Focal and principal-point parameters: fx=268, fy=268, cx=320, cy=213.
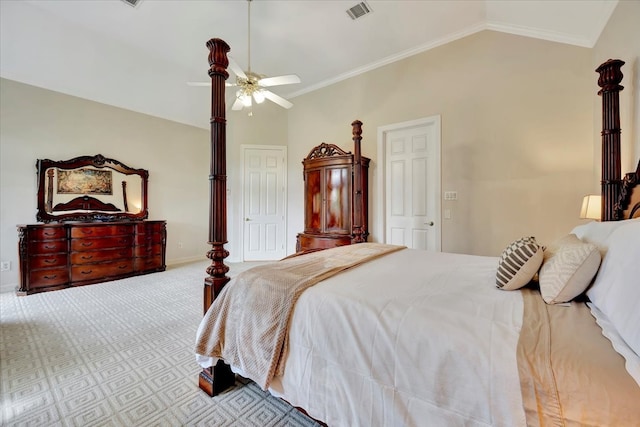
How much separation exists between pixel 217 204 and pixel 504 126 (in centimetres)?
338

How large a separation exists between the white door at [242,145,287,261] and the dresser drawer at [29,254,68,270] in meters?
2.63

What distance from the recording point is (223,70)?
1.63 meters

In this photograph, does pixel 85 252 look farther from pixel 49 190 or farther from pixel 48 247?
pixel 49 190

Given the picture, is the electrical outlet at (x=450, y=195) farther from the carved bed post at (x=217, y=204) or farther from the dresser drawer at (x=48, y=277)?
the dresser drawer at (x=48, y=277)

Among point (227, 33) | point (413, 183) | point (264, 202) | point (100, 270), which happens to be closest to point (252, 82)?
point (227, 33)

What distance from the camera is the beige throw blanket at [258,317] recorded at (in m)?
1.22

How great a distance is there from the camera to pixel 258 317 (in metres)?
1.30

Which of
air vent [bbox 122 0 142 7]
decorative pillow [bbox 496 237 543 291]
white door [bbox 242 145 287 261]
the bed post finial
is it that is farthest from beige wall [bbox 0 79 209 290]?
decorative pillow [bbox 496 237 543 291]

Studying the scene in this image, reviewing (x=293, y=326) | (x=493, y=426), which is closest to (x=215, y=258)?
(x=293, y=326)

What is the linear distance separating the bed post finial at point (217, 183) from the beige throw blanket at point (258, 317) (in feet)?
0.49

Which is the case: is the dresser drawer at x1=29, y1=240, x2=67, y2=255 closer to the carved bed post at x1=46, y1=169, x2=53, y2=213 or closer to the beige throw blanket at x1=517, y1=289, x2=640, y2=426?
the carved bed post at x1=46, y1=169, x2=53, y2=213

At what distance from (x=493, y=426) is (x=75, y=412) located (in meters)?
2.03

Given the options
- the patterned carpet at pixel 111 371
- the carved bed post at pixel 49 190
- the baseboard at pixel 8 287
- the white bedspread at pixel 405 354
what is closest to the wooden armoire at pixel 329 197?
the patterned carpet at pixel 111 371

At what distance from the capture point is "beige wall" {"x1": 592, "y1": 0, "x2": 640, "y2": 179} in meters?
1.98
